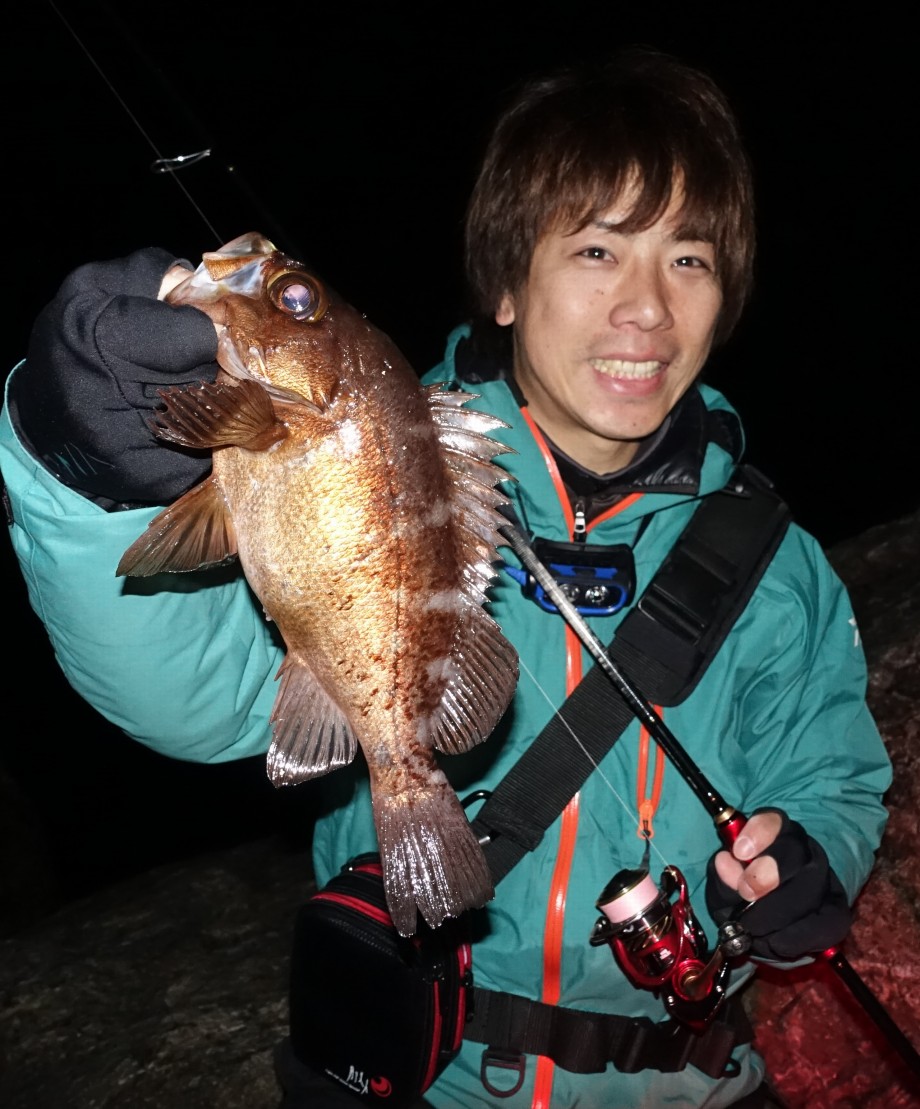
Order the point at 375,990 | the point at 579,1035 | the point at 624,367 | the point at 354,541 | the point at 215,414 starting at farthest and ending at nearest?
1. the point at 624,367
2. the point at 579,1035
3. the point at 375,990
4. the point at 354,541
5. the point at 215,414

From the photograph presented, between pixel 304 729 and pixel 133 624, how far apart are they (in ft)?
1.28

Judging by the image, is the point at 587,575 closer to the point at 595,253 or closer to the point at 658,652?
the point at 658,652

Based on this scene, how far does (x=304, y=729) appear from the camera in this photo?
1593 mm

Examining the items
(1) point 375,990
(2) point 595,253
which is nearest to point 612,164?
(2) point 595,253

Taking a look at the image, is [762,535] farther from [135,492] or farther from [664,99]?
[135,492]

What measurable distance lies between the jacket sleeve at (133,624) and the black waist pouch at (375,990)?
1.63 feet

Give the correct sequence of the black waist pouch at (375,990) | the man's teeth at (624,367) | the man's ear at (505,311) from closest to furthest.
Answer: the black waist pouch at (375,990)
the man's teeth at (624,367)
the man's ear at (505,311)

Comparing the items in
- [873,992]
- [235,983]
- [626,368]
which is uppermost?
[626,368]

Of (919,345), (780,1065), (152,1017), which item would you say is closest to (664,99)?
(780,1065)

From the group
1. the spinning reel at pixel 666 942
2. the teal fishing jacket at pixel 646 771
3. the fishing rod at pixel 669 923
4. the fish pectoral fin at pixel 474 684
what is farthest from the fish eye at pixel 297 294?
the spinning reel at pixel 666 942

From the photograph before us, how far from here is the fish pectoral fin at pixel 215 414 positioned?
54.2 inches

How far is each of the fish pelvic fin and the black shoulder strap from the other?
0.62m

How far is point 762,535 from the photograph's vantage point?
2455mm

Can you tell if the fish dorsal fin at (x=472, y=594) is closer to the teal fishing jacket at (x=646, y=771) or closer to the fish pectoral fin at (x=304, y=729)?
the fish pectoral fin at (x=304, y=729)
